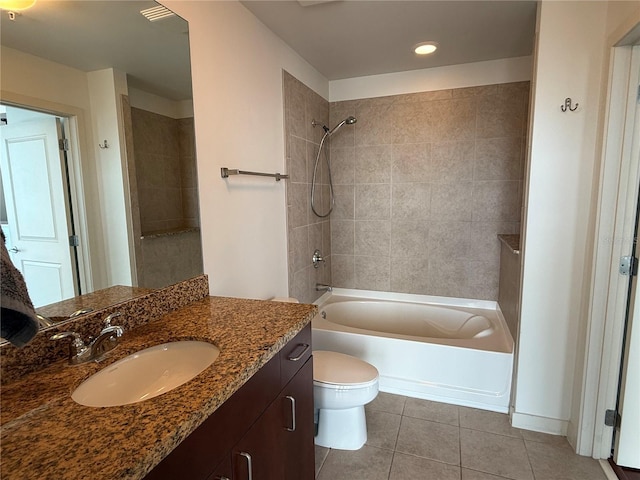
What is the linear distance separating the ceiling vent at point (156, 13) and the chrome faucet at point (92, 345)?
114 cm

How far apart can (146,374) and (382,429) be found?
1.48 metres

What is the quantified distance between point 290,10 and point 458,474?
2556 millimetres

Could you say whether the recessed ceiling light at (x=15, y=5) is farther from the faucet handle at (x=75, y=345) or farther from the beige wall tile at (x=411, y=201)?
the beige wall tile at (x=411, y=201)

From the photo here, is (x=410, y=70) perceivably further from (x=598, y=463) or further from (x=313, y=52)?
(x=598, y=463)

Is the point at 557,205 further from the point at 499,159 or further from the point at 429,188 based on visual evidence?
the point at 429,188

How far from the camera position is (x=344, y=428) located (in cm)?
189

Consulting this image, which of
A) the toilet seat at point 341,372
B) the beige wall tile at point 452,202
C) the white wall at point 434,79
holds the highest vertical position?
the white wall at point 434,79

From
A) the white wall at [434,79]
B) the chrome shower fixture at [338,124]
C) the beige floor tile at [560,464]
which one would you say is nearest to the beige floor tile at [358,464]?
the beige floor tile at [560,464]

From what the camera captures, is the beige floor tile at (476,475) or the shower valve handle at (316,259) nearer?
the beige floor tile at (476,475)

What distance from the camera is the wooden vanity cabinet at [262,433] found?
0.79m

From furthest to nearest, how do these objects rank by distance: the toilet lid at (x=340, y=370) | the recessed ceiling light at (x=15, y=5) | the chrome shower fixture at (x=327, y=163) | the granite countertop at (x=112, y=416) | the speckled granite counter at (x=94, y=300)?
the chrome shower fixture at (x=327, y=163) < the toilet lid at (x=340, y=370) < the speckled granite counter at (x=94, y=300) < the recessed ceiling light at (x=15, y=5) < the granite countertop at (x=112, y=416)

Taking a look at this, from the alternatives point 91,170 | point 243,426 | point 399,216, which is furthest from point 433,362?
point 91,170

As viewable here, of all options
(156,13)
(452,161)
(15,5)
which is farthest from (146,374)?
(452,161)

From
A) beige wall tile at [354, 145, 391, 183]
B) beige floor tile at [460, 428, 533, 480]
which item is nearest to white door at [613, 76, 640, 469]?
beige floor tile at [460, 428, 533, 480]
